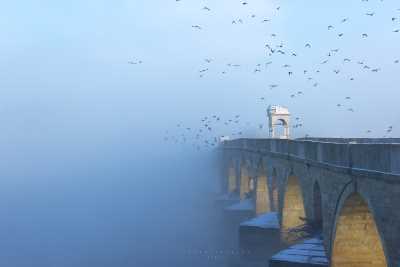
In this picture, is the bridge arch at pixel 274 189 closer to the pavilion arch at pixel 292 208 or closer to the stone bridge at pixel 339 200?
the stone bridge at pixel 339 200

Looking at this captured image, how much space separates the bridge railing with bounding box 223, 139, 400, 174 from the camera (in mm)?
13086

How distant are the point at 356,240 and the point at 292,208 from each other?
9.63 metres

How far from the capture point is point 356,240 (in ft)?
59.8

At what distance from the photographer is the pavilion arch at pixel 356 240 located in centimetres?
1744

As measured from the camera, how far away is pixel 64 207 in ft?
257

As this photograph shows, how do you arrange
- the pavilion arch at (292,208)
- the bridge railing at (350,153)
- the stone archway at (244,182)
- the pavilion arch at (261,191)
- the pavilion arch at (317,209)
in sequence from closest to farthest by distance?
the bridge railing at (350,153), the pavilion arch at (317,209), the pavilion arch at (292,208), the pavilion arch at (261,191), the stone archway at (244,182)

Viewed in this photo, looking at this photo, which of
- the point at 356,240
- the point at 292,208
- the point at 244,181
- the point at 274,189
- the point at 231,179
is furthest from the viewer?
the point at 231,179

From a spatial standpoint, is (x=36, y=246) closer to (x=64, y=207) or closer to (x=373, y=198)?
(x=64, y=207)

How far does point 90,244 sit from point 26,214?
29.8 metres

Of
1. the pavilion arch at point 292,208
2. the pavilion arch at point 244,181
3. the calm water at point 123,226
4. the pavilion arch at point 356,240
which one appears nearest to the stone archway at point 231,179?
the calm water at point 123,226

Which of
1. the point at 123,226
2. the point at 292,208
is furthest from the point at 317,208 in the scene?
the point at 123,226

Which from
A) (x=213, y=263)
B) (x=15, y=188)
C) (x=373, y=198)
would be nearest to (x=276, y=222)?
(x=213, y=263)

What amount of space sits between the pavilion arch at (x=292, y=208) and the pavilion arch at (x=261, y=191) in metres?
7.58

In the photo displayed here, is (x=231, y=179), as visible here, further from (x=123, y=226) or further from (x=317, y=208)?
(x=317, y=208)
